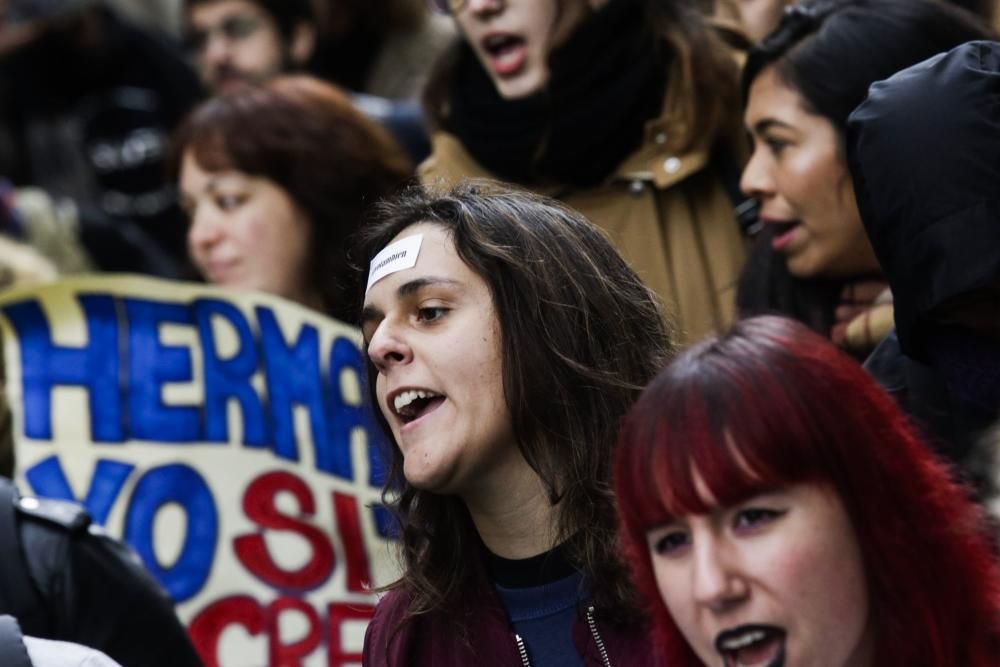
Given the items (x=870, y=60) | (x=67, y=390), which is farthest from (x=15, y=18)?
(x=870, y=60)

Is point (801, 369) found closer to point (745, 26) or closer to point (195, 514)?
point (195, 514)

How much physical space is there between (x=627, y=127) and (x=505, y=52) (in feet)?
1.28

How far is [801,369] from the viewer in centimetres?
249

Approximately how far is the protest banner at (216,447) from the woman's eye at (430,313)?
114 centimetres

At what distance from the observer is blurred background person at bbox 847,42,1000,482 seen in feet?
10.3

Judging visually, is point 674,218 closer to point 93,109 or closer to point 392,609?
point 392,609

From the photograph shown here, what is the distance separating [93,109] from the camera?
22.7 ft

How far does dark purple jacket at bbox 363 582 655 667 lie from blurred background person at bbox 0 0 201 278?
11.7 feet

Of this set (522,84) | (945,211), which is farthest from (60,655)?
(522,84)

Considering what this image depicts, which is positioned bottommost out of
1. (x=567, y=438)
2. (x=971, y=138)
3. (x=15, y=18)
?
(x=567, y=438)

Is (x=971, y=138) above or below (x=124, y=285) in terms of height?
below

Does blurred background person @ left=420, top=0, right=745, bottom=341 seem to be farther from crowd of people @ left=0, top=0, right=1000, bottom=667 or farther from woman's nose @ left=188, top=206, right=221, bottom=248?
woman's nose @ left=188, top=206, right=221, bottom=248

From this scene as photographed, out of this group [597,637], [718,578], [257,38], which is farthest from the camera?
[257,38]

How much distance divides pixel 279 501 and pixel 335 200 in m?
1.03
